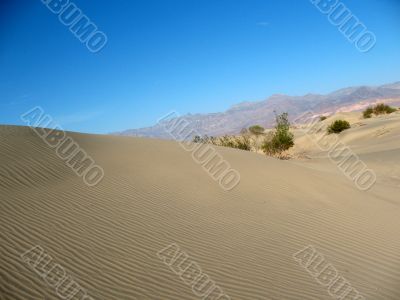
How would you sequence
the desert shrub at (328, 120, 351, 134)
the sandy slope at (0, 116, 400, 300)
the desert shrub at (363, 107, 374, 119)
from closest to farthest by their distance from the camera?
the sandy slope at (0, 116, 400, 300) → the desert shrub at (328, 120, 351, 134) → the desert shrub at (363, 107, 374, 119)

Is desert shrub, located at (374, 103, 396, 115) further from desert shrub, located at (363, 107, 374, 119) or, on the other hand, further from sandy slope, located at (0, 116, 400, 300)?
sandy slope, located at (0, 116, 400, 300)

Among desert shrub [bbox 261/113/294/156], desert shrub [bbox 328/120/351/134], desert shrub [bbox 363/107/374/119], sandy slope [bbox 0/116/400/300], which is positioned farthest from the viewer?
desert shrub [bbox 363/107/374/119]

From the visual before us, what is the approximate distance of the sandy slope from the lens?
11.8ft

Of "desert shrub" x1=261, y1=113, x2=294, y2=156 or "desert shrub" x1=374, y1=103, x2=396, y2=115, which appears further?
"desert shrub" x1=374, y1=103, x2=396, y2=115

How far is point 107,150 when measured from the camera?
930 cm

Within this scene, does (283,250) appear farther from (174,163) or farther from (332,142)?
(332,142)

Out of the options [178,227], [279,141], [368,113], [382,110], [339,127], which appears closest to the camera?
[178,227]

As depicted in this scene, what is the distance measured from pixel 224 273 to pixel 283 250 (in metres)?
1.14

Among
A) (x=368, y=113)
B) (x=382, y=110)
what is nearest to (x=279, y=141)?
(x=368, y=113)

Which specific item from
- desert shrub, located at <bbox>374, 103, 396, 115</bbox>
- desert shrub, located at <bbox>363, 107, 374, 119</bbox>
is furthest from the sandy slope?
desert shrub, located at <bbox>374, 103, 396, 115</bbox>

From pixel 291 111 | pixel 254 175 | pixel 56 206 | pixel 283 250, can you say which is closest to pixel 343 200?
pixel 254 175

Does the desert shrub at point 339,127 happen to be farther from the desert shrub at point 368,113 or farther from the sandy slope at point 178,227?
the sandy slope at point 178,227

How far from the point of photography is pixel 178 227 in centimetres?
497

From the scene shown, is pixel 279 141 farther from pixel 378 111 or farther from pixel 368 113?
pixel 378 111
